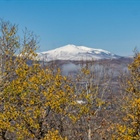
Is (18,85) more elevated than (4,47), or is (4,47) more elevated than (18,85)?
(4,47)

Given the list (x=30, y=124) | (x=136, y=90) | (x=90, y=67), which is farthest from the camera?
(x=90, y=67)

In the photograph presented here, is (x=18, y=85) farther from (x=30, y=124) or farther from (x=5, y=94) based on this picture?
(x=30, y=124)

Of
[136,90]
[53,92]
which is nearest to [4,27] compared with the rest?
[53,92]

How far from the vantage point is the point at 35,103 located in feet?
102

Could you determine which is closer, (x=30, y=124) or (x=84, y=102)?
(x=30, y=124)

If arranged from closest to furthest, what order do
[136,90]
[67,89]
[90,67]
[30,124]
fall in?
[30,124] → [67,89] → [136,90] → [90,67]

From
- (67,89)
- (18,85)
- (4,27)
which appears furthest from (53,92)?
(4,27)

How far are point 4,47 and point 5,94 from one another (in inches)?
224

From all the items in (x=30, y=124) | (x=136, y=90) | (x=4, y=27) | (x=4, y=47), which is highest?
(x=4, y=27)

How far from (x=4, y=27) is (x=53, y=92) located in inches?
340

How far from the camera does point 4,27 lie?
A: 32.5 m

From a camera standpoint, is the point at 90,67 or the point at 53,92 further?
the point at 90,67

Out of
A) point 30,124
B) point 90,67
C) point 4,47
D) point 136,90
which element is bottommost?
point 30,124

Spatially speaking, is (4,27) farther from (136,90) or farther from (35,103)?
(136,90)
